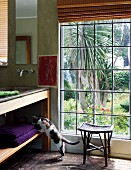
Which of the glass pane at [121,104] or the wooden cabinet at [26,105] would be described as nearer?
the wooden cabinet at [26,105]

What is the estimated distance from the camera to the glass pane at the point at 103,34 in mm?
3320

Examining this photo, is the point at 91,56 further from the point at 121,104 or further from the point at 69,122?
the point at 69,122

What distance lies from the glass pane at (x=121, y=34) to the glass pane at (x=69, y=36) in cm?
51

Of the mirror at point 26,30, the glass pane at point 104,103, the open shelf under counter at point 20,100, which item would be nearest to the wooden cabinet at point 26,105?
the open shelf under counter at point 20,100

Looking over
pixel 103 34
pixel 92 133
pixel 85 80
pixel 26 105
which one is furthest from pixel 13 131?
pixel 103 34

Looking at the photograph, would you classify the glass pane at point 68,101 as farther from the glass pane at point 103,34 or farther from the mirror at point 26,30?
the glass pane at point 103,34

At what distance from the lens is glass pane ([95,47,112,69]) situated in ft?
10.9

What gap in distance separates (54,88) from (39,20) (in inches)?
35.4

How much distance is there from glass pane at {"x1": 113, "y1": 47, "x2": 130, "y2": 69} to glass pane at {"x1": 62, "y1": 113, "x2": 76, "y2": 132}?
865mm

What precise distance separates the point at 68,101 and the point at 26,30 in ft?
3.54

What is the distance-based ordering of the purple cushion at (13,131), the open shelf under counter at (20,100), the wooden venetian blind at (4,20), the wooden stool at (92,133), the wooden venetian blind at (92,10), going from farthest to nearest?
1. the wooden venetian blind at (4,20)
2. the wooden venetian blind at (92,10)
3. the wooden stool at (92,133)
4. the purple cushion at (13,131)
5. the open shelf under counter at (20,100)

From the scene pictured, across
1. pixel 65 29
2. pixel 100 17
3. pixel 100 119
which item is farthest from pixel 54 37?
pixel 100 119

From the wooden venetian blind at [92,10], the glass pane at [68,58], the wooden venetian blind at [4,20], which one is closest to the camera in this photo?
the wooden venetian blind at [92,10]

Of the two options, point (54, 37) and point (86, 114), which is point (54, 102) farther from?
point (54, 37)
